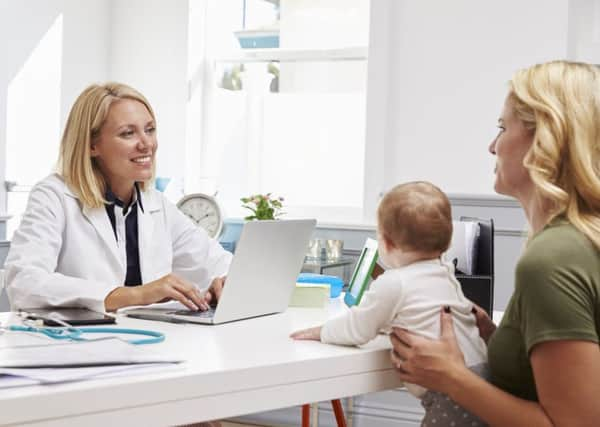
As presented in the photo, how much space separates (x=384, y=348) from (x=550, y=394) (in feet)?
1.22

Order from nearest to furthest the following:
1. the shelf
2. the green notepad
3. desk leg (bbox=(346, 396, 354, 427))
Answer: the green notepad, desk leg (bbox=(346, 396, 354, 427)), the shelf

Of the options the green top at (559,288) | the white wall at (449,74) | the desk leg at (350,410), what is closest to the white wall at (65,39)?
the white wall at (449,74)

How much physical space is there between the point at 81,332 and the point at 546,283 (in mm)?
812

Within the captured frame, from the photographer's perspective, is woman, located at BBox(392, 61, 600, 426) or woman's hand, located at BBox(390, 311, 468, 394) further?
woman's hand, located at BBox(390, 311, 468, 394)

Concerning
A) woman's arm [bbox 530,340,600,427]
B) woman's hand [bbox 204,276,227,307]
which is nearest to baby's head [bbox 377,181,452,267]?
woman's arm [bbox 530,340,600,427]

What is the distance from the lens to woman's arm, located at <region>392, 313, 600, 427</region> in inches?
49.9

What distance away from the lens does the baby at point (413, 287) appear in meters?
1.54

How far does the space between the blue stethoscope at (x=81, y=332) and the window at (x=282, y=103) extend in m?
2.73

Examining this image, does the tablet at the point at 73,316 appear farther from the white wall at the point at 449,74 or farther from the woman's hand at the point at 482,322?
the white wall at the point at 449,74

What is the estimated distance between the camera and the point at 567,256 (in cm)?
130

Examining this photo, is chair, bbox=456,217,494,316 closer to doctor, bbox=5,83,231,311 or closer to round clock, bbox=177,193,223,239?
doctor, bbox=5,83,231,311

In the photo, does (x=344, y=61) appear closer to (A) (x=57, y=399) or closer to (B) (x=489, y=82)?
(B) (x=489, y=82)

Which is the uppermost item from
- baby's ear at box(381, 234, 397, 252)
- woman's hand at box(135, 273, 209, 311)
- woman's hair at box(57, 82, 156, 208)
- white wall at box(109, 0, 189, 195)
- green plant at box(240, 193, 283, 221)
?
white wall at box(109, 0, 189, 195)

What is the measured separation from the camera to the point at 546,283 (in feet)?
4.24
